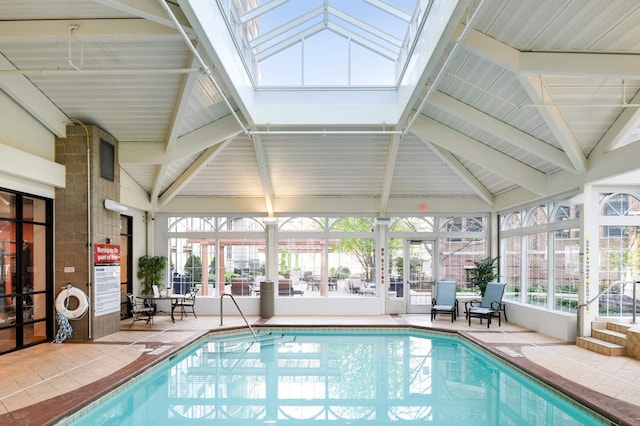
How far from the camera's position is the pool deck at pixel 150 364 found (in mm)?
4773

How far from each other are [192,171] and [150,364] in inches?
188

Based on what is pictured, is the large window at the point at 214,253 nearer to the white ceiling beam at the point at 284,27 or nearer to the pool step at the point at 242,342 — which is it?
the pool step at the point at 242,342

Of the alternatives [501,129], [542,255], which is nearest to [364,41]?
[501,129]

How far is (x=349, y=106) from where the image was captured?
341 inches

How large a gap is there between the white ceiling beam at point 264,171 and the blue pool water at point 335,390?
361 cm

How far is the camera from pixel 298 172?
34.4 ft

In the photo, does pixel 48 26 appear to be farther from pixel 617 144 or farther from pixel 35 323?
pixel 617 144

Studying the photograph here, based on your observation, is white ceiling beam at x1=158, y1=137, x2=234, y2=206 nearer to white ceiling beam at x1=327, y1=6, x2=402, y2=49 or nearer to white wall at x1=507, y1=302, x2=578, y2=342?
white ceiling beam at x1=327, y1=6, x2=402, y2=49

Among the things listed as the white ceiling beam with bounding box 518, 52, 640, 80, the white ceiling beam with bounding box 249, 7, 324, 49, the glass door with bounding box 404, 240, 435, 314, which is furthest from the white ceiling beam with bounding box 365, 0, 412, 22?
the glass door with bounding box 404, 240, 435, 314

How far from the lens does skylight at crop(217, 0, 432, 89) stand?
7.46 metres

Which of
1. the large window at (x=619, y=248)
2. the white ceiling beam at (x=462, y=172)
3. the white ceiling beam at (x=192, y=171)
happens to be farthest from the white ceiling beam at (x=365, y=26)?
the large window at (x=619, y=248)

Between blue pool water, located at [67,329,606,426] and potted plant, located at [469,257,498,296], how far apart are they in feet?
7.91

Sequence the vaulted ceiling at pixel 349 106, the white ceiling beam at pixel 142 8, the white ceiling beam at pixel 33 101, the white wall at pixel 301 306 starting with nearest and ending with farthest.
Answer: the white ceiling beam at pixel 142 8 < the vaulted ceiling at pixel 349 106 < the white ceiling beam at pixel 33 101 < the white wall at pixel 301 306

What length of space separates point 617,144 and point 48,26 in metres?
7.76
